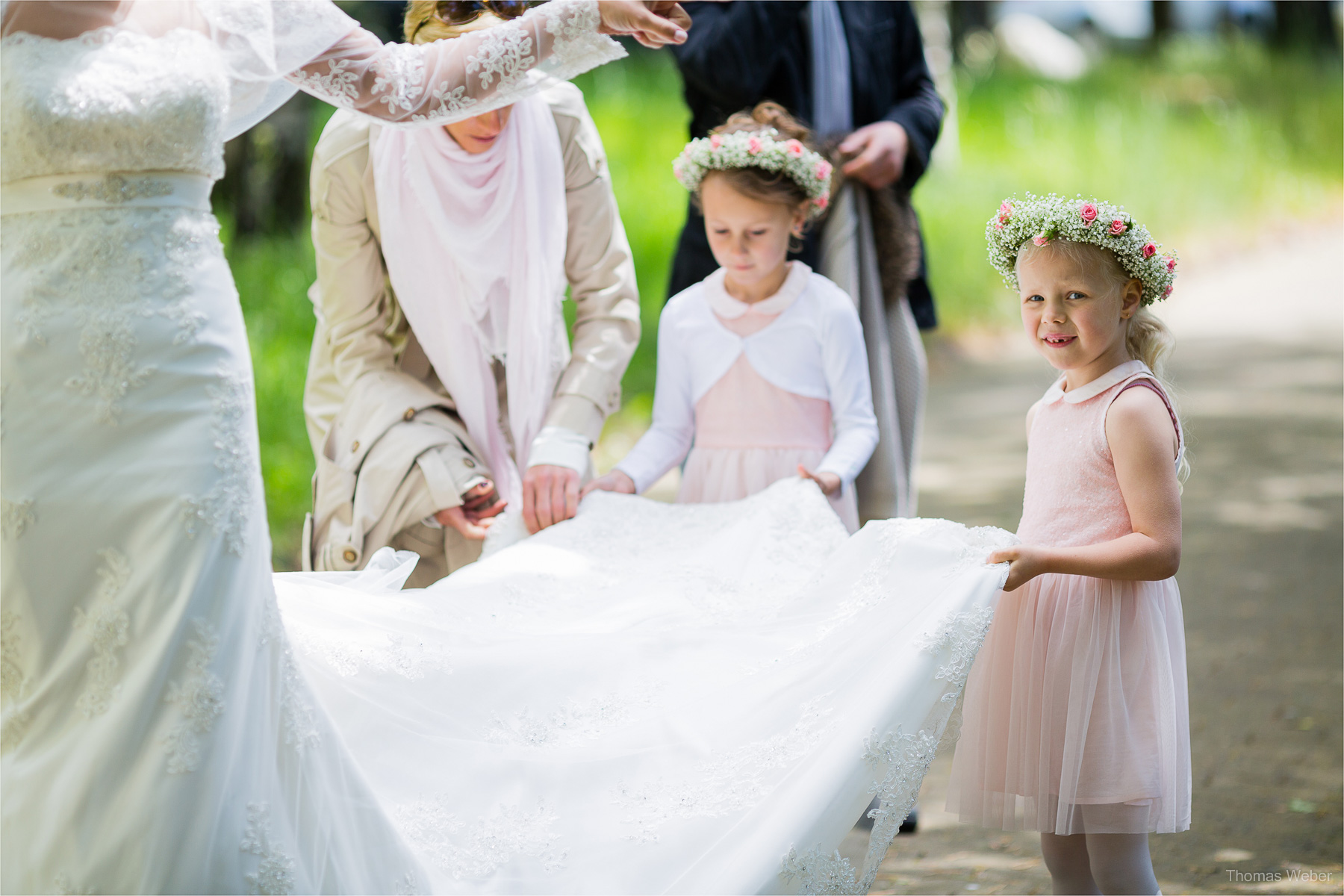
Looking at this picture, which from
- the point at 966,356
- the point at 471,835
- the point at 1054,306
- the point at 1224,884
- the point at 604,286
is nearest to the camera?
the point at 471,835

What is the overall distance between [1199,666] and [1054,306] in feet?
8.96

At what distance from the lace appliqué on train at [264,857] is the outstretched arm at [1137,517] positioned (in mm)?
1329

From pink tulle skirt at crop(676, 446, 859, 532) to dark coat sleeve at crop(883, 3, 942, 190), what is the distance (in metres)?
1.01

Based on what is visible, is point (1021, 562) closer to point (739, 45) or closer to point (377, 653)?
point (377, 653)

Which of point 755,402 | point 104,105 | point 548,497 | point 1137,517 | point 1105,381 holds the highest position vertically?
point 104,105

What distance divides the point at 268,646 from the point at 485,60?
4.41 ft

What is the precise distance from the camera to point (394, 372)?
3.58 m

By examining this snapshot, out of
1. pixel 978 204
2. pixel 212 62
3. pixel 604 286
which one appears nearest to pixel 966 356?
pixel 978 204

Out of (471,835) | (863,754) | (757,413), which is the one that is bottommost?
(471,835)

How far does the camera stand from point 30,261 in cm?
200

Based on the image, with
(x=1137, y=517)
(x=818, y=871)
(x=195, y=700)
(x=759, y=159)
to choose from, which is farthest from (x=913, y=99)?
(x=195, y=700)

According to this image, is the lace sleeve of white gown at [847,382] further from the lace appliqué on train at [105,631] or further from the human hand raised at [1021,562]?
the lace appliqué on train at [105,631]

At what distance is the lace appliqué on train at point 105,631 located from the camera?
1928mm

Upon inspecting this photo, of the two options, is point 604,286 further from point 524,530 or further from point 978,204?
point 978,204
